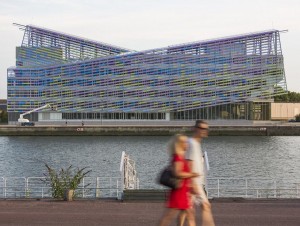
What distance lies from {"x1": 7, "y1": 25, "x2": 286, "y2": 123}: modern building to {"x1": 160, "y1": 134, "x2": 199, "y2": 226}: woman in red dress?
98.7 m

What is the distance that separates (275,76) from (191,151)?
99.9m

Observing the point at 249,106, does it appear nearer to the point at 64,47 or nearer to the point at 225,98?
the point at 225,98

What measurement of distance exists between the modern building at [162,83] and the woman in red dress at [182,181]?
3888 inches

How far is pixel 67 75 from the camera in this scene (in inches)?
4341

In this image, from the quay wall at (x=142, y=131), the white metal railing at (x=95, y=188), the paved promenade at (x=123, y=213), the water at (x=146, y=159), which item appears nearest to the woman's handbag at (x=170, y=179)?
the paved promenade at (x=123, y=213)

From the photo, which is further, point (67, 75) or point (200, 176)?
point (67, 75)

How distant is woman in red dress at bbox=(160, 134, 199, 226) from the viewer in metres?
9.26

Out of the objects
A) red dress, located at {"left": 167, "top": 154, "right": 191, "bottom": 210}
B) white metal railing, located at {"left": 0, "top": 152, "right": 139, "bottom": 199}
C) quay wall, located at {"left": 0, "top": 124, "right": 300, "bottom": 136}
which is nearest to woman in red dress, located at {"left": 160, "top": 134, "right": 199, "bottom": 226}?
red dress, located at {"left": 167, "top": 154, "right": 191, "bottom": 210}

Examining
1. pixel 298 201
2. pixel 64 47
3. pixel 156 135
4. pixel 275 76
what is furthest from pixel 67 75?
pixel 298 201

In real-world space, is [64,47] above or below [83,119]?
above

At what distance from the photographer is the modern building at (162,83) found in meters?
108

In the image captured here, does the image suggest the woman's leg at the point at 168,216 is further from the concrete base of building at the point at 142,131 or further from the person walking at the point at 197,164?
the concrete base of building at the point at 142,131

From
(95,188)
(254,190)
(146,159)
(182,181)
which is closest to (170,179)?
(182,181)

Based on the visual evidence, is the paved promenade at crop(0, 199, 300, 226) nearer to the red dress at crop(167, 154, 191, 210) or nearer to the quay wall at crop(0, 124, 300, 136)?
the red dress at crop(167, 154, 191, 210)
